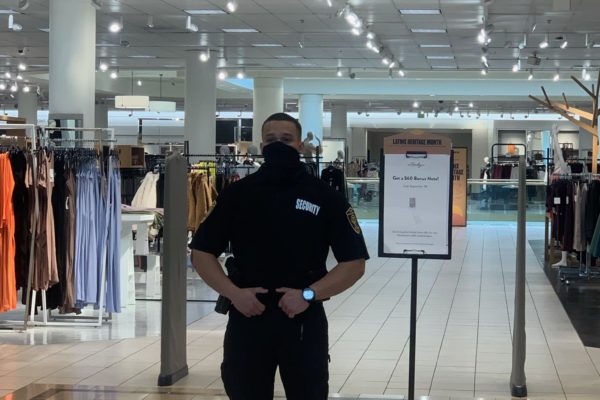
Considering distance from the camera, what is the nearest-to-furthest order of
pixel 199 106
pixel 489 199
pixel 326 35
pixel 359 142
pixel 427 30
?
pixel 427 30 < pixel 326 35 < pixel 199 106 < pixel 489 199 < pixel 359 142

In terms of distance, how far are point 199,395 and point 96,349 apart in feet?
5.78

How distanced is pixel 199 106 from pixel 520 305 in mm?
14489

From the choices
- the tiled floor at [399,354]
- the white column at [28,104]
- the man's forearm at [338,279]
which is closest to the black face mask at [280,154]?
the man's forearm at [338,279]

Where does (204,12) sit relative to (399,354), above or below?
above

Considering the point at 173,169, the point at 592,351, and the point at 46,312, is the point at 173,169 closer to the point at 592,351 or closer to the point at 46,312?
the point at 46,312

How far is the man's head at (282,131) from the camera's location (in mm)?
3291

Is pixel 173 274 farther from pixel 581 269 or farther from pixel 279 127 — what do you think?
pixel 581 269

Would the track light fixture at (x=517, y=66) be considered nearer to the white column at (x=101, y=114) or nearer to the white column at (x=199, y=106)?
the white column at (x=199, y=106)

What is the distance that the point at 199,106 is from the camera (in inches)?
763

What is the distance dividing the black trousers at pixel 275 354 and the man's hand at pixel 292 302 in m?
0.06

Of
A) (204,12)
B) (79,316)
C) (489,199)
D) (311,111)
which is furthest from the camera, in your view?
(311,111)

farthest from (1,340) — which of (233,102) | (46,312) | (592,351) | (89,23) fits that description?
(233,102)

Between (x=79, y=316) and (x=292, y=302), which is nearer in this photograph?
(x=292, y=302)

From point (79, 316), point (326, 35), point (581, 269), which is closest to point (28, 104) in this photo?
point (326, 35)
